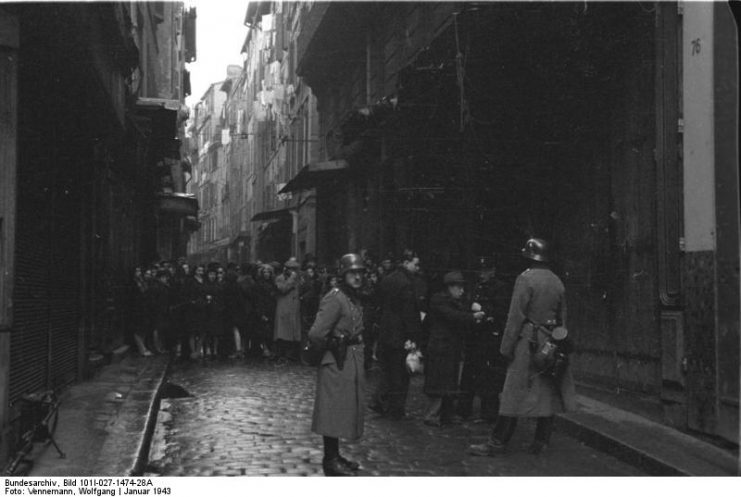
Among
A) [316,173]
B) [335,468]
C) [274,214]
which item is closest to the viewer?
[335,468]

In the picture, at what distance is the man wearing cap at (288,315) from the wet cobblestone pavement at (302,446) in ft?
17.4

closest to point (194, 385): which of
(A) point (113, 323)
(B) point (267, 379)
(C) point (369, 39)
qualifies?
(B) point (267, 379)

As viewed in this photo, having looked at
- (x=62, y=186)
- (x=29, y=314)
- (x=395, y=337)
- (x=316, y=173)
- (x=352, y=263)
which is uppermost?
(x=316, y=173)

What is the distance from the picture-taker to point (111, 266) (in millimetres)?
16891

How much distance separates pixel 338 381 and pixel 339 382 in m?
0.01

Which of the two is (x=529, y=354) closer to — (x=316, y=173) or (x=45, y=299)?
(x=45, y=299)

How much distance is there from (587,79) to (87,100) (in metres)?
6.03

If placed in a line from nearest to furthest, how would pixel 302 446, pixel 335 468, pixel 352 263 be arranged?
1. pixel 335 468
2. pixel 352 263
3. pixel 302 446

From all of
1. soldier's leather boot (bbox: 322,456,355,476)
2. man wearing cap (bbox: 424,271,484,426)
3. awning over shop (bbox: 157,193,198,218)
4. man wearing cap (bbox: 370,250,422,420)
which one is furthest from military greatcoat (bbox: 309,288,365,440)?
awning over shop (bbox: 157,193,198,218)

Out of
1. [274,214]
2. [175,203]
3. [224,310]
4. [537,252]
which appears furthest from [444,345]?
[274,214]

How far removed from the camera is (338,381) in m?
7.12

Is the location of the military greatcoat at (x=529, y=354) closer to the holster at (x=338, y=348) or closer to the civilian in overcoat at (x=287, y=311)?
the holster at (x=338, y=348)

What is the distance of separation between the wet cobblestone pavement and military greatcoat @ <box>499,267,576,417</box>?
444 mm

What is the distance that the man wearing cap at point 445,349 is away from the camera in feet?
31.5
